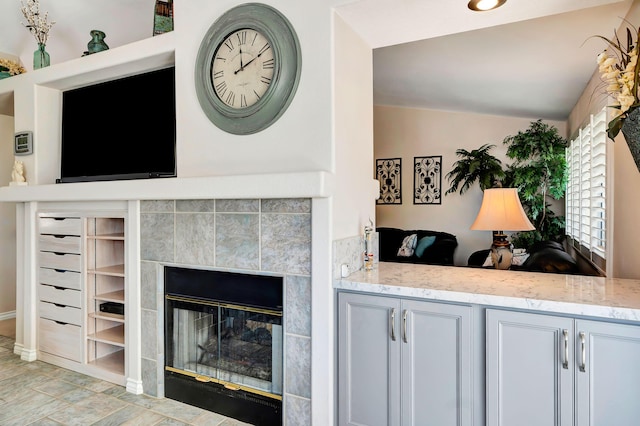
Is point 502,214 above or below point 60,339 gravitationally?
above

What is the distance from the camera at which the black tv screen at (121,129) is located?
2.68m

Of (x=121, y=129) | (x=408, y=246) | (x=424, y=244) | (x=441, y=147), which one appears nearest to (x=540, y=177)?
(x=441, y=147)

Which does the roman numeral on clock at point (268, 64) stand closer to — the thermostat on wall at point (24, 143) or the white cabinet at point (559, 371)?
the white cabinet at point (559, 371)

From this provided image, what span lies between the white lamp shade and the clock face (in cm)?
192

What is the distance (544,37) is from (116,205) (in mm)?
3286

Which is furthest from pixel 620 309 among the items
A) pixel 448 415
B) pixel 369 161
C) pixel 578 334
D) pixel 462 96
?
pixel 462 96

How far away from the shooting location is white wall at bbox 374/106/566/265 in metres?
5.49

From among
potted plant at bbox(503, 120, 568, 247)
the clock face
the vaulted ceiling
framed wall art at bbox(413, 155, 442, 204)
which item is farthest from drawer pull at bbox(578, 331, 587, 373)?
framed wall art at bbox(413, 155, 442, 204)

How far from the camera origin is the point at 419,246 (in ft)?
17.8

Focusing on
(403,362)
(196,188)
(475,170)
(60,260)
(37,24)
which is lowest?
(403,362)

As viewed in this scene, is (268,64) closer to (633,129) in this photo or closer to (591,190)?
(633,129)

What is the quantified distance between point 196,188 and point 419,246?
388 cm

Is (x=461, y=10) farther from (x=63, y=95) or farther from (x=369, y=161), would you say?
(x=63, y=95)

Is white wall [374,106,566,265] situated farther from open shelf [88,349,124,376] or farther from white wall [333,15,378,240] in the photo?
open shelf [88,349,124,376]
